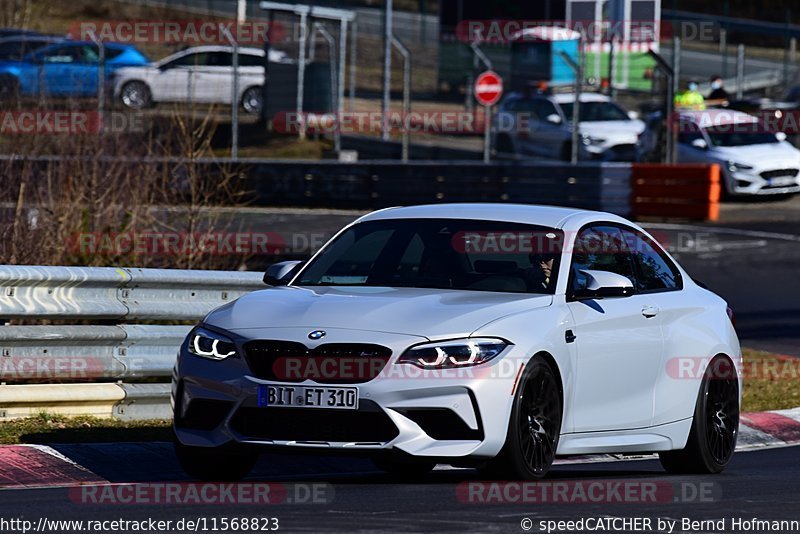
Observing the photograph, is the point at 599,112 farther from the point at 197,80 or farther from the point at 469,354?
the point at 469,354

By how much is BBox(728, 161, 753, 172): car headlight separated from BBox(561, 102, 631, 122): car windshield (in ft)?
13.1

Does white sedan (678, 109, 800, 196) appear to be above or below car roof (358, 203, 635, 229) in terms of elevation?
below

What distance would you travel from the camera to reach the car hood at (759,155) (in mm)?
28938

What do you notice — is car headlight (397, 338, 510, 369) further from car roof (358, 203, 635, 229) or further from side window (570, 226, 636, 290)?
car roof (358, 203, 635, 229)

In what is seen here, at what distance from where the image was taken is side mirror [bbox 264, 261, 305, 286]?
8758 mm

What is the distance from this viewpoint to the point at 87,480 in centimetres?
813

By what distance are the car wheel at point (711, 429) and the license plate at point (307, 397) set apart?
2.59 metres

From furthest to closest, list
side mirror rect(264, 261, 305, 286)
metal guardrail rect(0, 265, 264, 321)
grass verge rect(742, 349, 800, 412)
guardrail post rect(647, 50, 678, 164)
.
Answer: guardrail post rect(647, 50, 678, 164) < grass verge rect(742, 349, 800, 412) < metal guardrail rect(0, 265, 264, 321) < side mirror rect(264, 261, 305, 286)

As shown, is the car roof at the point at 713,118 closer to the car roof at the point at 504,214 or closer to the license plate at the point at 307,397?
the car roof at the point at 504,214

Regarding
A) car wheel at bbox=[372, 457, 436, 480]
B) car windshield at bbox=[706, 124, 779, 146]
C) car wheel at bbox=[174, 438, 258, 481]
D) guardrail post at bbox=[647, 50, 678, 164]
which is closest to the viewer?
car wheel at bbox=[174, 438, 258, 481]

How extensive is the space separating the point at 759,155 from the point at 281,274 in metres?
21.6

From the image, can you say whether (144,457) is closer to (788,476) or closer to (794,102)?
(788,476)

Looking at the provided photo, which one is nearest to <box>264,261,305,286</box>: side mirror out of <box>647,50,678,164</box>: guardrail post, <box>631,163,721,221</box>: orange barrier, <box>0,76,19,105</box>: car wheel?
<box>0,76,19,105</box>: car wheel

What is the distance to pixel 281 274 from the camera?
8.79 meters
